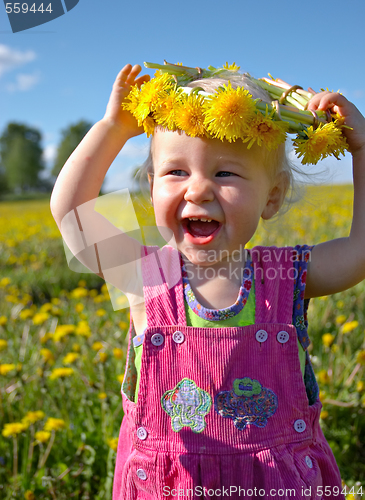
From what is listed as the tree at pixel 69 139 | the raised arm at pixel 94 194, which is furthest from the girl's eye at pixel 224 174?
the tree at pixel 69 139

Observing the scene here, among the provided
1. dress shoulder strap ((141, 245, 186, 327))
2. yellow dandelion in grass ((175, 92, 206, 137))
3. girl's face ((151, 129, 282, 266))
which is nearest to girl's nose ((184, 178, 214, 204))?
girl's face ((151, 129, 282, 266))

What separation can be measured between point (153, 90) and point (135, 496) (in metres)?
1.10

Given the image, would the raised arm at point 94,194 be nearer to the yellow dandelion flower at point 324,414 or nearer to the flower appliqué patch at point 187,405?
the flower appliqué patch at point 187,405

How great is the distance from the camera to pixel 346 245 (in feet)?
4.22

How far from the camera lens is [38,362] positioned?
7.88 ft

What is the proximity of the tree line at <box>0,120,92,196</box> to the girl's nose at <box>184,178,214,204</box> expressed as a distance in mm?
53588

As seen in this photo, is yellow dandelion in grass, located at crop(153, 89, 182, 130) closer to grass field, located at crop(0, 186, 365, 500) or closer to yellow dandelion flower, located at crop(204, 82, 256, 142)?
yellow dandelion flower, located at crop(204, 82, 256, 142)

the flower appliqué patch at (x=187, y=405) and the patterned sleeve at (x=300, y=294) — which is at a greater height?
the patterned sleeve at (x=300, y=294)

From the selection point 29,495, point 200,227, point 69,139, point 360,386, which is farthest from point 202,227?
point 69,139

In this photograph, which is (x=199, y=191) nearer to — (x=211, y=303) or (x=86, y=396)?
(x=211, y=303)

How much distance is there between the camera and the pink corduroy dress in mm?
1103

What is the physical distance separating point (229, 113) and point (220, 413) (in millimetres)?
757

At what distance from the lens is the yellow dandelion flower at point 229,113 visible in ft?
3.51

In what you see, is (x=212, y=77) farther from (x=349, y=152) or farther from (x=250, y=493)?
(x=250, y=493)
